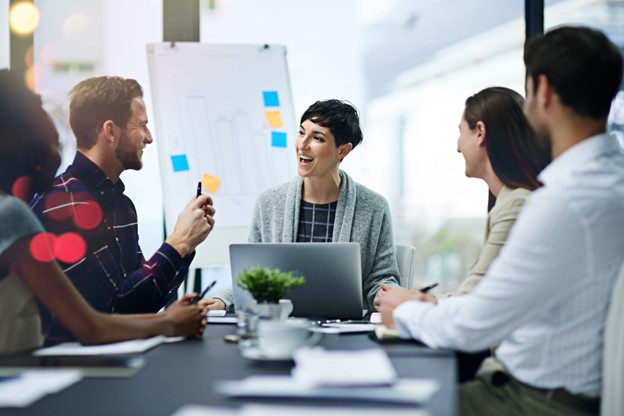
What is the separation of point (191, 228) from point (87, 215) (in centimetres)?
33

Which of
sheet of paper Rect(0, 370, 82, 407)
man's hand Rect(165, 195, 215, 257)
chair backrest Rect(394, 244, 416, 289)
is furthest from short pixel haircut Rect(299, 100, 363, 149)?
sheet of paper Rect(0, 370, 82, 407)

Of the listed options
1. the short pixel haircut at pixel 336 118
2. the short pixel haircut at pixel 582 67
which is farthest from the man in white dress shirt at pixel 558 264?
the short pixel haircut at pixel 336 118

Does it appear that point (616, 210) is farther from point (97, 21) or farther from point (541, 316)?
point (97, 21)

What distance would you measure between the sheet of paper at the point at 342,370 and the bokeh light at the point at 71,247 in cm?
87

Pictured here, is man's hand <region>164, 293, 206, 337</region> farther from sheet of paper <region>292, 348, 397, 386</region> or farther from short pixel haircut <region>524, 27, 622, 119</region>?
short pixel haircut <region>524, 27, 622, 119</region>

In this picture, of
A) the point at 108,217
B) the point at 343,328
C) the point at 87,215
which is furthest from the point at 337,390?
the point at 108,217

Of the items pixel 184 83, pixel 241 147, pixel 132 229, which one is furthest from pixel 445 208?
pixel 132 229

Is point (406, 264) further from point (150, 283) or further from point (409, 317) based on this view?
point (409, 317)

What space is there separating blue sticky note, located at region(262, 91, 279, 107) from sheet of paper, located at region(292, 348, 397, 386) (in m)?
2.43

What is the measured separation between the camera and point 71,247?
2.25 meters

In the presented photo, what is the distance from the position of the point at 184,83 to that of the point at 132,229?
1.28 meters

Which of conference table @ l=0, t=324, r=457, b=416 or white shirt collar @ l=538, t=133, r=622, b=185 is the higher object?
white shirt collar @ l=538, t=133, r=622, b=185

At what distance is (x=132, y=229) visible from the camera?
107 inches

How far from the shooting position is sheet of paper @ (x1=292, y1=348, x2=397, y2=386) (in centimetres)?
133
